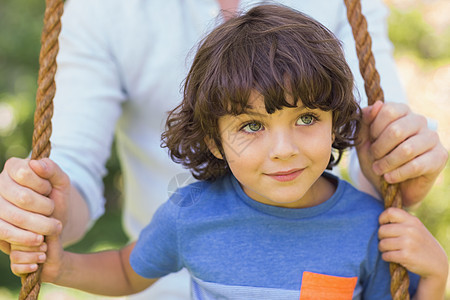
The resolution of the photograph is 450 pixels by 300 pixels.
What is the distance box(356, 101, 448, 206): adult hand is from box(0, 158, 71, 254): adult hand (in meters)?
0.54

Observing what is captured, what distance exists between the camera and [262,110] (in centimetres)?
87

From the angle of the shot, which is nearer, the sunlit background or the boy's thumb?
the boy's thumb

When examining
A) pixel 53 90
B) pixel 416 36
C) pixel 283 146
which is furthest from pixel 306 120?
pixel 416 36

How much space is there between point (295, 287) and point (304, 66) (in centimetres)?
36

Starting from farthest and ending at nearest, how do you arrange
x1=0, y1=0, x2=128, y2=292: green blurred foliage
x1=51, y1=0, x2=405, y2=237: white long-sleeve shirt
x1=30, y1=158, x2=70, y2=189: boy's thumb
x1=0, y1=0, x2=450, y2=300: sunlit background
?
x1=0, y1=0, x2=128, y2=292: green blurred foliage, x1=0, y1=0, x2=450, y2=300: sunlit background, x1=51, y1=0, x2=405, y2=237: white long-sleeve shirt, x1=30, y1=158, x2=70, y2=189: boy's thumb

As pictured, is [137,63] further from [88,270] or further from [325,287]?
[325,287]

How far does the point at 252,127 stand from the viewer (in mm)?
892

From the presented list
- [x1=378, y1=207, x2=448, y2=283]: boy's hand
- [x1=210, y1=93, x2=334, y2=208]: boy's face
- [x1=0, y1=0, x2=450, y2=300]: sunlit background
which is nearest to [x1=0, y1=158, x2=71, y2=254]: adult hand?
[x1=210, y1=93, x2=334, y2=208]: boy's face

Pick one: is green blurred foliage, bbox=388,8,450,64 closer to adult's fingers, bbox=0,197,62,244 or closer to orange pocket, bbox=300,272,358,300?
orange pocket, bbox=300,272,358,300

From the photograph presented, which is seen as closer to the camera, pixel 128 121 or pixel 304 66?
pixel 304 66

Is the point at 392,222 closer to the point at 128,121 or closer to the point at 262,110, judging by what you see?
the point at 262,110

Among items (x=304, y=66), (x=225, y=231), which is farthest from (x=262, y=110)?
(x=225, y=231)

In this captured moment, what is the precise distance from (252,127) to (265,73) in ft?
0.27

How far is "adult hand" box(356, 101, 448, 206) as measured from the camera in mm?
985
